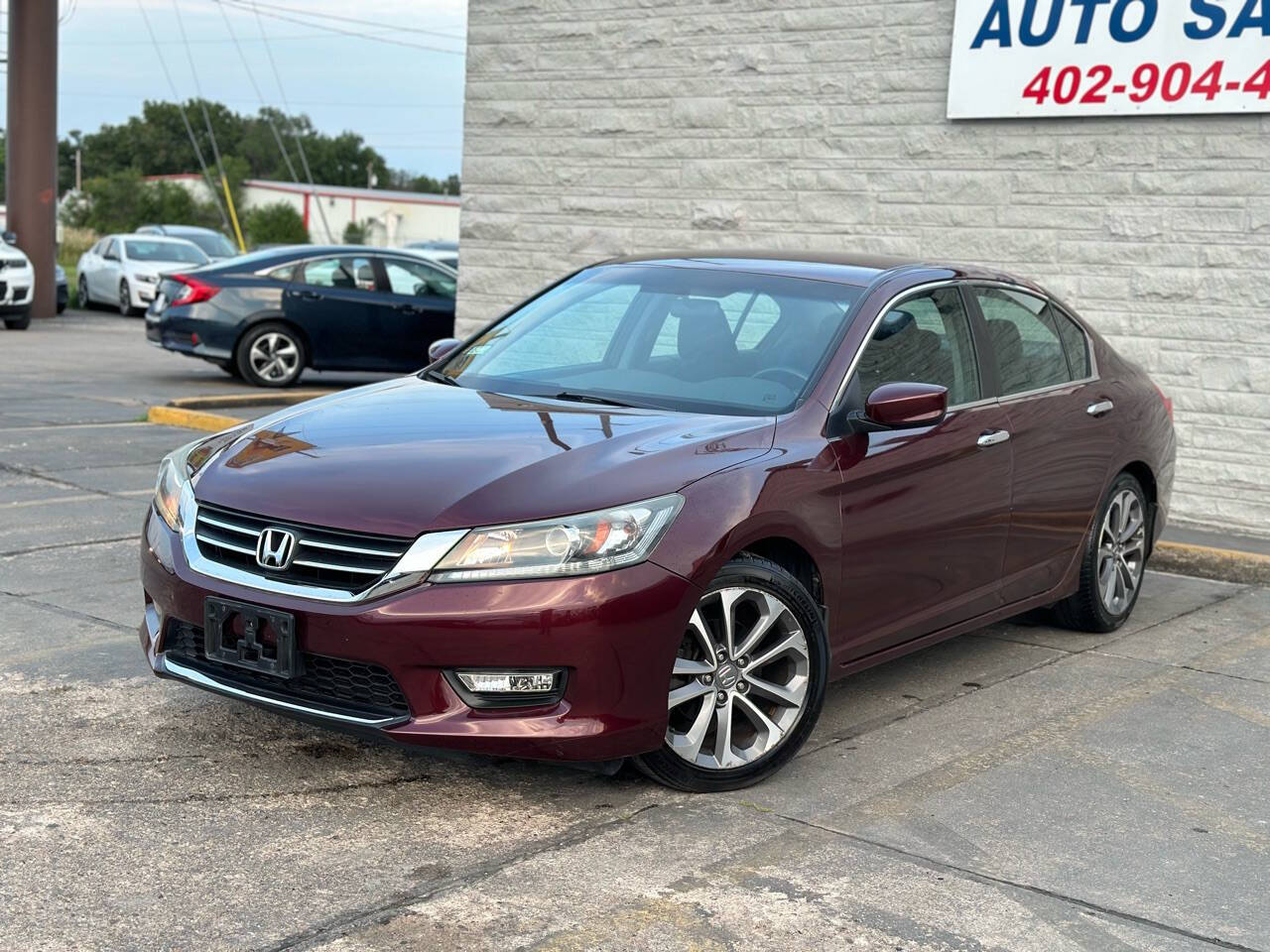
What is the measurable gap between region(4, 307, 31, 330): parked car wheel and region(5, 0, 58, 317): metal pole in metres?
1.38

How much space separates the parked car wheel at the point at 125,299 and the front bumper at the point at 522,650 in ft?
83.1

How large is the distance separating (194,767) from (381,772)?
0.54m

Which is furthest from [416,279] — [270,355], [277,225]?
[277,225]

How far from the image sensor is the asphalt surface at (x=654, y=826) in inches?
146

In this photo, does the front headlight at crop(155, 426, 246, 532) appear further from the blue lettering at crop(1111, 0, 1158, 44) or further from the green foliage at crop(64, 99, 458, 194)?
the green foliage at crop(64, 99, 458, 194)

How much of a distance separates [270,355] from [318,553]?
39.5 ft

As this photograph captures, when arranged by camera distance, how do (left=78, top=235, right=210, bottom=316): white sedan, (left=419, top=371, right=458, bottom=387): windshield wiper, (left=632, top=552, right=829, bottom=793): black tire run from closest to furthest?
(left=632, top=552, right=829, bottom=793): black tire, (left=419, top=371, right=458, bottom=387): windshield wiper, (left=78, top=235, right=210, bottom=316): white sedan

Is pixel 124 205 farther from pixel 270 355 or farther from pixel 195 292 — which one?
pixel 270 355

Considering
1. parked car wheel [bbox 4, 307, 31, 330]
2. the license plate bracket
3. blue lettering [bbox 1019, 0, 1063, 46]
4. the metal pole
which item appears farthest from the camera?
the metal pole

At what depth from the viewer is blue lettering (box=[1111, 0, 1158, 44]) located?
31.1 feet

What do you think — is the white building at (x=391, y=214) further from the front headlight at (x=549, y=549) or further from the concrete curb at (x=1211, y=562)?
the front headlight at (x=549, y=549)

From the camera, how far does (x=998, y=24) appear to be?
1008 centimetres

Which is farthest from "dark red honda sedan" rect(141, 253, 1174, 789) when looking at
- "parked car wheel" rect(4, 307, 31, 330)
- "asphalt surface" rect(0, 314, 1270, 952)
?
"parked car wheel" rect(4, 307, 31, 330)

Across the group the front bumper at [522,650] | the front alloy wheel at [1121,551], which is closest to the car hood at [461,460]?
the front bumper at [522,650]
